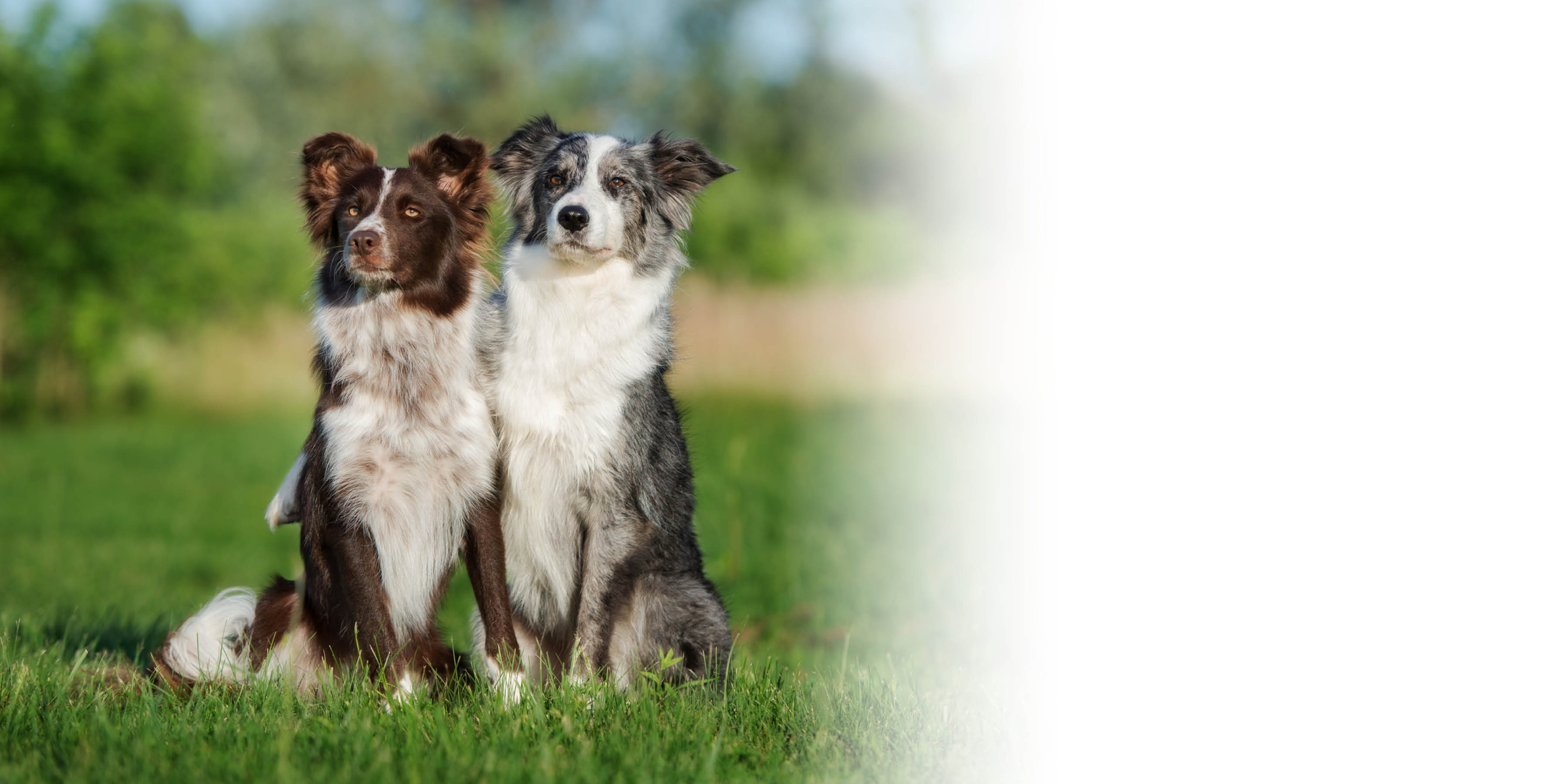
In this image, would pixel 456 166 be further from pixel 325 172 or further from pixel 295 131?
pixel 295 131

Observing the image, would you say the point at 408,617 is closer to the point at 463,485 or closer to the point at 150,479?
the point at 463,485

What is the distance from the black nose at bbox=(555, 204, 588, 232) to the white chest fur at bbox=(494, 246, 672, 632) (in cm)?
23

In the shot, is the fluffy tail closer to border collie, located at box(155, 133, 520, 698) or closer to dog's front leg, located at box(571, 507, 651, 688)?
border collie, located at box(155, 133, 520, 698)

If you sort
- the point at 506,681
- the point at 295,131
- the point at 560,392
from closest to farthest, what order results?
the point at 506,681 → the point at 560,392 → the point at 295,131

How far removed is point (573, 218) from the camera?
450cm

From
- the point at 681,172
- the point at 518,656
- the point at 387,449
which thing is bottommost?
the point at 518,656

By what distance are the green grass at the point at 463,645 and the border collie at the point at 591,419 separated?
335 millimetres

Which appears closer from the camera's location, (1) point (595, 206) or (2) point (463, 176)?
(1) point (595, 206)

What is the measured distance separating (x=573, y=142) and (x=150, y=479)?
12.0 meters

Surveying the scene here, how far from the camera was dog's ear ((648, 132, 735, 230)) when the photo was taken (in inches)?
196

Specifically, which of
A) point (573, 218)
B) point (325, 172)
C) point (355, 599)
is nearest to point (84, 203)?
point (325, 172)

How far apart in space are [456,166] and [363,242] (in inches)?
22.6

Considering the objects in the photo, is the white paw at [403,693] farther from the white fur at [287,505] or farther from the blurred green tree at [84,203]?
the blurred green tree at [84,203]

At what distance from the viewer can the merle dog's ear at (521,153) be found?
4.93 meters
